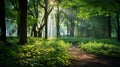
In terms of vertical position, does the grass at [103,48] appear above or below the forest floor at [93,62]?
above

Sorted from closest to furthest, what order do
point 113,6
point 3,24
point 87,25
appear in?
point 3,24
point 113,6
point 87,25

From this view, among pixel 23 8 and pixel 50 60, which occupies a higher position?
pixel 23 8

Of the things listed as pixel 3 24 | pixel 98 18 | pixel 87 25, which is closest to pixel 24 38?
pixel 3 24

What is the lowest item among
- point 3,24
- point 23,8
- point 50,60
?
point 50,60

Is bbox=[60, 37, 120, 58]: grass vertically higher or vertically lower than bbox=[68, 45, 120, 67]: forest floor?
higher

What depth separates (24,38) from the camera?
16.4 m

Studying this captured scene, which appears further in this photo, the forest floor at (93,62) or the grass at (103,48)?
the grass at (103,48)

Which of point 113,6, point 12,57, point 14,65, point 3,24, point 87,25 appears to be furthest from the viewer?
point 87,25

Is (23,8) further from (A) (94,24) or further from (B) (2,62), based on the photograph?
(A) (94,24)

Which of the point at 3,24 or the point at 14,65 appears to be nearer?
the point at 14,65

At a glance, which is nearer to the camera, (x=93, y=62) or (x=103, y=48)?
(x=93, y=62)

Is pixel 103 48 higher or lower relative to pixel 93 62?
higher

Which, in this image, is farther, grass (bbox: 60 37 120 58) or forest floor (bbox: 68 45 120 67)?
grass (bbox: 60 37 120 58)

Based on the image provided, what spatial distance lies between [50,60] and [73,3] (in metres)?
12.0
